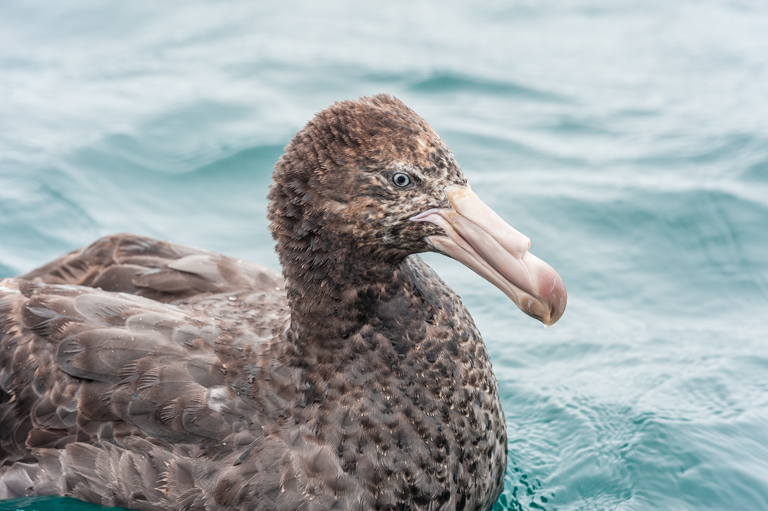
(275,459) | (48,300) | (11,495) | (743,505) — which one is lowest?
(743,505)

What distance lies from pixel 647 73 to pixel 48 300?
6.80 m

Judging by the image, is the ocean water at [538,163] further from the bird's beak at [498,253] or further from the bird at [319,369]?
the bird's beak at [498,253]

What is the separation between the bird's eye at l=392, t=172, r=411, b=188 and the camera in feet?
10.3

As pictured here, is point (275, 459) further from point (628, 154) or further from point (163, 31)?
point (163, 31)

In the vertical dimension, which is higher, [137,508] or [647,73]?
[647,73]

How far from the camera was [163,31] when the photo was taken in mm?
9820

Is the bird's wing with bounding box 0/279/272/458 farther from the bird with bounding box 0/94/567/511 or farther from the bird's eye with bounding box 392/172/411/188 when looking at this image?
the bird's eye with bounding box 392/172/411/188

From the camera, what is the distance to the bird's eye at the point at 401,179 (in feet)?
10.3

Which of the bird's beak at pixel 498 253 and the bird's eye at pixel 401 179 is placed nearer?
the bird's beak at pixel 498 253

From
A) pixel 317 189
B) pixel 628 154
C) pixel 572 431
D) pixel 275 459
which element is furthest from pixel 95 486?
pixel 628 154

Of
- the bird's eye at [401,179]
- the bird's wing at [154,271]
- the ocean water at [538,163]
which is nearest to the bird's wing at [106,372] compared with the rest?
the bird's wing at [154,271]

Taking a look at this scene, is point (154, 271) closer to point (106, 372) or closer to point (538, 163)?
point (106, 372)

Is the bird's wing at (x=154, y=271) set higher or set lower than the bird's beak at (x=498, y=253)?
lower

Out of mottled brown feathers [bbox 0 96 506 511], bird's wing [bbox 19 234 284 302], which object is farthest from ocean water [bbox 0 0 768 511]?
bird's wing [bbox 19 234 284 302]
